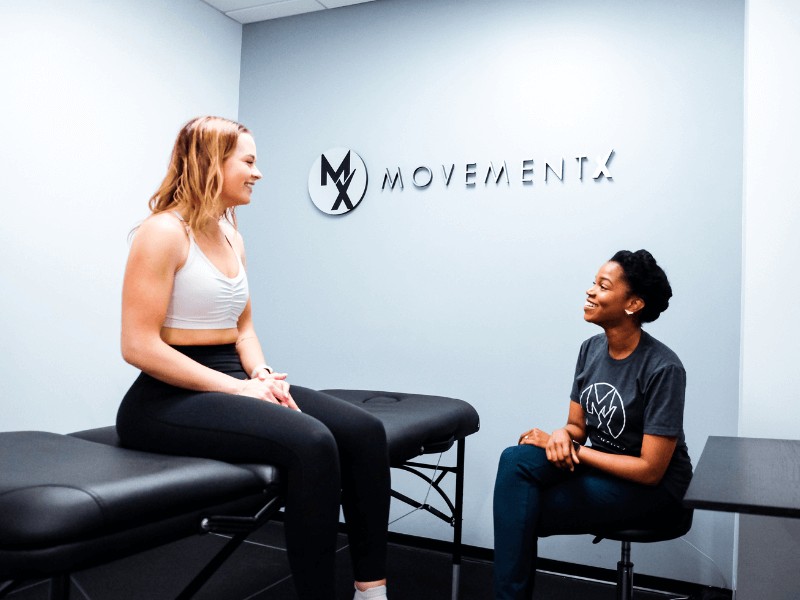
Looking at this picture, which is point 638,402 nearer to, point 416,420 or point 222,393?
point 416,420

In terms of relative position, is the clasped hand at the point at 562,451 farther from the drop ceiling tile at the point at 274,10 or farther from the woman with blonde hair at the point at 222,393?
the drop ceiling tile at the point at 274,10

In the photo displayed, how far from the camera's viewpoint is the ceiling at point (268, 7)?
3.04 metres

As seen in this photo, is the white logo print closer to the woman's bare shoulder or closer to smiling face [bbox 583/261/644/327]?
smiling face [bbox 583/261/644/327]

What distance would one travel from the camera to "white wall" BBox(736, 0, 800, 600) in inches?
76.5

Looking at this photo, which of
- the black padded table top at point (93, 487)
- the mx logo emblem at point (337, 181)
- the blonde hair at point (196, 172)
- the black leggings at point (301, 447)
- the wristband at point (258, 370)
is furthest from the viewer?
the mx logo emblem at point (337, 181)

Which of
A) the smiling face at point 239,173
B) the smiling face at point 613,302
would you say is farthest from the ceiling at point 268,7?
the smiling face at point 613,302

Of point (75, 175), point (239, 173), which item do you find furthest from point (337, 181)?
point (239, 173)

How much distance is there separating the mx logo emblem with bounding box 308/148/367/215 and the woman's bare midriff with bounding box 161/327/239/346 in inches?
56.2

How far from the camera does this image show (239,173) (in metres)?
1.69

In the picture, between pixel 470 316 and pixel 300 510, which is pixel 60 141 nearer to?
pixel 470 316

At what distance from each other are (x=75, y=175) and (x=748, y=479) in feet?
7.51

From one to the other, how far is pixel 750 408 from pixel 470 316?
1.06m

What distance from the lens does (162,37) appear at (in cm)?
290

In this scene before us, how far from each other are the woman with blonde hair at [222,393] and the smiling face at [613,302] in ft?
2.24
